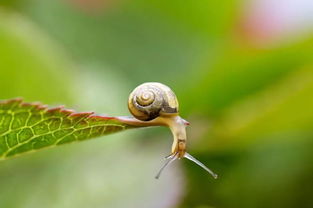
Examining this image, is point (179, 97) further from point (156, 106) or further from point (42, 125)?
point (42, 125)

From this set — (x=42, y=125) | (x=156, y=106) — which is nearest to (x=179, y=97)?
(x=156, y=106)

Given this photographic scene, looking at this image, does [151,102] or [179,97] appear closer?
[151,102]

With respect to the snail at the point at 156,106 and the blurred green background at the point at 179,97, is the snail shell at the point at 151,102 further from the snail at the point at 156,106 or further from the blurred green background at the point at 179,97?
the blurred green background at the point at 179,97

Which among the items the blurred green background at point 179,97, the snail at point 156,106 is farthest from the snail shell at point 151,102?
the blurred green background at point 179,97

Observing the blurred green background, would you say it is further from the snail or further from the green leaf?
the green leaf

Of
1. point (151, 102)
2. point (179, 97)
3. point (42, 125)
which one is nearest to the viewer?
point (42, 125)


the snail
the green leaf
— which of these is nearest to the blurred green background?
the snail
